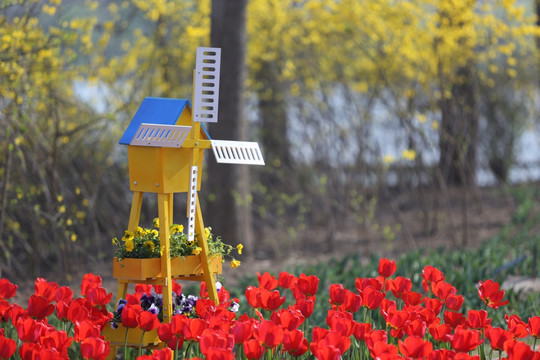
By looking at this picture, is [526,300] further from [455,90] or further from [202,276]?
[455,90]

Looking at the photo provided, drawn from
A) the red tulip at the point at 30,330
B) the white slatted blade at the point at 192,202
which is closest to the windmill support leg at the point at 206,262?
the white slatted blade at the point at 192,202

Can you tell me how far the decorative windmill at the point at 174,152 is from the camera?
3.33 m

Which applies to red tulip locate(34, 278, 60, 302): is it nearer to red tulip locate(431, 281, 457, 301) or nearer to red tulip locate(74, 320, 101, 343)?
red tulip locate(74, 320, 101, 343)

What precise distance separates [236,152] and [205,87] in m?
0.33

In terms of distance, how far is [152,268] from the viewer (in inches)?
134

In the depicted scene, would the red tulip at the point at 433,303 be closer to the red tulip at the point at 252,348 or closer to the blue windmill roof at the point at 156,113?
the red tulip at the point at 252,348

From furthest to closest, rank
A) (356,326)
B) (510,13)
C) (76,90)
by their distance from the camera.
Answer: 1. (510,13)
2. (76,90)
3. (356,326)

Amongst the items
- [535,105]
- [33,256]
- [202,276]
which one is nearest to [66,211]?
[33,256]

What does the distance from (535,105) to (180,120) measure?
1026 cm

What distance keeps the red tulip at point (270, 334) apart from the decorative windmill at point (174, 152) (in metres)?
0.75

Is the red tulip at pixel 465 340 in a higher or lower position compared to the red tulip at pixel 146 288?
lower

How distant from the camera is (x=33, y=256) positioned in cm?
697

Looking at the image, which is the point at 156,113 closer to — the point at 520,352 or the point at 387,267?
the point at 387,267

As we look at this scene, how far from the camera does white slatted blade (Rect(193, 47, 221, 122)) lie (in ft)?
11.1
